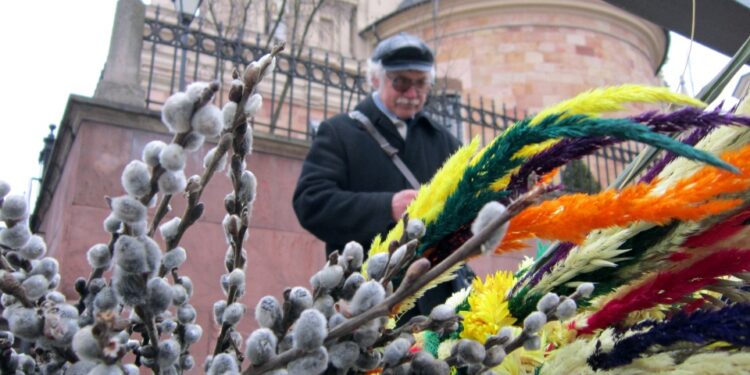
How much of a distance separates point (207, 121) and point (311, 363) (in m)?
0.26

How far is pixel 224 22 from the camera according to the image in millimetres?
12023

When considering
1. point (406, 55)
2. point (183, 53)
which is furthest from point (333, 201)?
point (183, 53)

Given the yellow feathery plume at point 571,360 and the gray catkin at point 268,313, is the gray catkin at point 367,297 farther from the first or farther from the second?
the yellow feathery plume at point 571,360

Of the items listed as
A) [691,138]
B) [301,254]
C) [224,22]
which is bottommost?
[301,254]

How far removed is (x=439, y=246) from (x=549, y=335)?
26cm

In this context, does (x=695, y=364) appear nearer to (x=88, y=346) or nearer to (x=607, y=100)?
(x=607, y=100)

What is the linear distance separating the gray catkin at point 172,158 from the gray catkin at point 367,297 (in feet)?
0.73

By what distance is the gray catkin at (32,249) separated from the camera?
0.78 m

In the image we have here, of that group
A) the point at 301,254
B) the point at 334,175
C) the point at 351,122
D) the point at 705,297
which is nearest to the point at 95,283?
the point at 705,297

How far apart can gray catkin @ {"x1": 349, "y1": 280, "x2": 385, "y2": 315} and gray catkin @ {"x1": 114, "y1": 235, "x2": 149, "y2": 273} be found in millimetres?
213

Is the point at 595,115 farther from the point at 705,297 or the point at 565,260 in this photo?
the point at 705,297

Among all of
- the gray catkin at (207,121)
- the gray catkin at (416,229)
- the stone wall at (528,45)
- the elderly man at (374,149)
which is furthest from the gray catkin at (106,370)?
the stone wall at (528,45)

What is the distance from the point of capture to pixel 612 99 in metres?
0.90

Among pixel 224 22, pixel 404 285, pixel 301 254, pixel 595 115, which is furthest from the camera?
pixel 224 22
